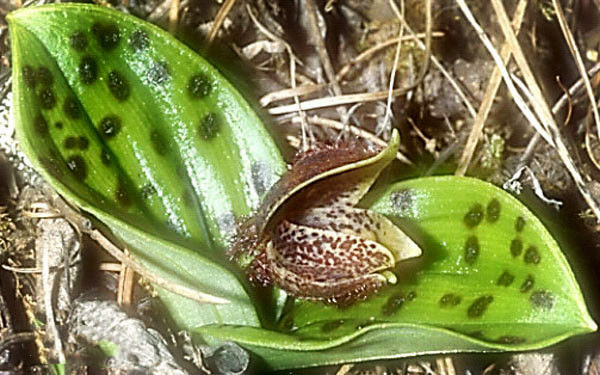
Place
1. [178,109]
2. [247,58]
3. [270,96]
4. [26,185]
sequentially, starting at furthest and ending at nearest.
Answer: [247,58] → [270,96] → [26,185] → [178,109]

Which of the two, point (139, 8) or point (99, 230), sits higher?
point (139, 8)

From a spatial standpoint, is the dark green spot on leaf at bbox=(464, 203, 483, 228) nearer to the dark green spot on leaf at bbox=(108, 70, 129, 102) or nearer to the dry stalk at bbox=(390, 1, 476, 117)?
the dry stalk at bbox=(390, 1, 476, 117)

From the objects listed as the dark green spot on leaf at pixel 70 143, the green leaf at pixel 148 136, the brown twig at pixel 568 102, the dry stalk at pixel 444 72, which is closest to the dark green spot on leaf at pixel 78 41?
the green leaf at pixel 148 136

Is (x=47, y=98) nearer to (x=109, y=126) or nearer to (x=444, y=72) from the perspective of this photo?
(x=109, y=126)

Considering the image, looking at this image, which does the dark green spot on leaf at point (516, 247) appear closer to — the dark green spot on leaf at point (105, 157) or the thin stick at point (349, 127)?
the thin stick at point (349, 127)

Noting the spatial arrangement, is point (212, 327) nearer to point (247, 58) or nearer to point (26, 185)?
point (26, 185)

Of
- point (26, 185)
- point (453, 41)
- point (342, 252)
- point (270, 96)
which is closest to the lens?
point (342, 252)

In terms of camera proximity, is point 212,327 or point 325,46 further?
point 325,46

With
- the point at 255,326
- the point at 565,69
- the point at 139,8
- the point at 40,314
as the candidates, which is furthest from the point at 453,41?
the point at 40,314
